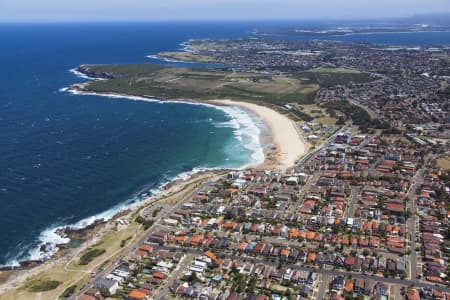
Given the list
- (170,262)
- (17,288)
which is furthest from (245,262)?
(17,288)

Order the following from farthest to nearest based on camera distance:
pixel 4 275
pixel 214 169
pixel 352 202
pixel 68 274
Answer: pixel 214 169 → pixel 352 202 → pixel 4 275 → pixel 68 274

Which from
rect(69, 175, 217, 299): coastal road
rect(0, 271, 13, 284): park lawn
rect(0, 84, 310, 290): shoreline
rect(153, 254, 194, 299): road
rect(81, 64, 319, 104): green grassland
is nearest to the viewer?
rect(153, 254, 194, 299): road

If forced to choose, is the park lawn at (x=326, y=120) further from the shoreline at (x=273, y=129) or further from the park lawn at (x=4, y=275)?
the park lawn at (x=4, y=275)

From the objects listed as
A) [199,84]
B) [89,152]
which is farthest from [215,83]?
[89,152]

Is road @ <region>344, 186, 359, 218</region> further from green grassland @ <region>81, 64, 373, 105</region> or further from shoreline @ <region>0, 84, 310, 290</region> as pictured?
green grassland @ <region>81, 64, 373, 105</region>

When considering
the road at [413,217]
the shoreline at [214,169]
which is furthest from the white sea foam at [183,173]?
the road at [413,217]

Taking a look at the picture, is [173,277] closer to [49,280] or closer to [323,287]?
[49,280]

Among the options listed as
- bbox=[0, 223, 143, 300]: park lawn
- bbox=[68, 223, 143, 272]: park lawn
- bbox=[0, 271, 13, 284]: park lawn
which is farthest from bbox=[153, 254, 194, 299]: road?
bbox=[0, 271, 13, 284]: park lawn

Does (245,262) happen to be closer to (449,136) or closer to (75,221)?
(75,221)
